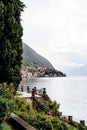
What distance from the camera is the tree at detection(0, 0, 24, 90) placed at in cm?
2356

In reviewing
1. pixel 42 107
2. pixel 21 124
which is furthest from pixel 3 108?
pixel 42 107

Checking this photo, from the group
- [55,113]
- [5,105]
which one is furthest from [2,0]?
[55,113]

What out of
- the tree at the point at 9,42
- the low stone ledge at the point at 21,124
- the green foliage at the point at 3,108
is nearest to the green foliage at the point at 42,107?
the tree at the point at 9,42

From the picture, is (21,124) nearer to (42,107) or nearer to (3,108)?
(3,108)

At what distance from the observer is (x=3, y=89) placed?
18984 millimetres

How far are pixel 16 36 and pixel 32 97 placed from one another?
15367 millimetres

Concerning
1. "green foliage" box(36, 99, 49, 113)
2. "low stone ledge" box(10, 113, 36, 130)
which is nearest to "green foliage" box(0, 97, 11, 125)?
"low stone ledge" box(10, 113, 36, 130)

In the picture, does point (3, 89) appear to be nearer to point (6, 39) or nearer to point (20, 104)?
point (6, 39)

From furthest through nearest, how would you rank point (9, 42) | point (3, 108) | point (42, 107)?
point (42, 107)
point (9, 42)
point (3, 108)

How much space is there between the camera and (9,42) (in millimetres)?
23953

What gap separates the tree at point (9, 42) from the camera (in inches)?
928

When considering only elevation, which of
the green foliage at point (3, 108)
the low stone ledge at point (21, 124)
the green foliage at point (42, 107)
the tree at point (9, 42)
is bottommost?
the green foliage at point (42, 107)

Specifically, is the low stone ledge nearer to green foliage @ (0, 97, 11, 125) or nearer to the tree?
green foliage @ (0, 97, 11, 125)

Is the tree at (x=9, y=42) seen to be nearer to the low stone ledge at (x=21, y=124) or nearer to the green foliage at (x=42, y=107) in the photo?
the low stone ledge at (x=21, y=124)
